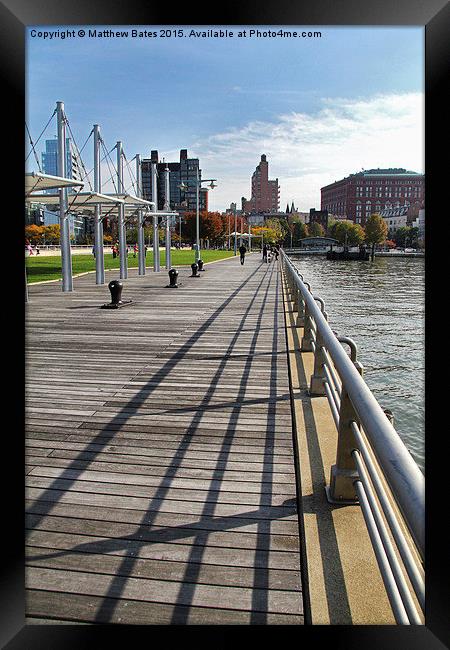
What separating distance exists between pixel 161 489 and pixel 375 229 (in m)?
87.6

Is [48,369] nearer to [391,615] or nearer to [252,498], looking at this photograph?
[252,498]

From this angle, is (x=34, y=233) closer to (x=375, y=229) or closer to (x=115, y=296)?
(x=375, y=229)

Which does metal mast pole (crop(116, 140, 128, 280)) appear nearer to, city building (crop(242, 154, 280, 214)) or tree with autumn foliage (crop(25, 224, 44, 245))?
tree with autumn foliage (crop(25, 224, 44, 245))

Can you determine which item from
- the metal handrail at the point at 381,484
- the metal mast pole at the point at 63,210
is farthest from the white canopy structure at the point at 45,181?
the metal handrail at the point at 381,484

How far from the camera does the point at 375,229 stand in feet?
285

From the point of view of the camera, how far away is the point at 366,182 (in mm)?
61844

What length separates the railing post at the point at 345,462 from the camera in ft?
9.93

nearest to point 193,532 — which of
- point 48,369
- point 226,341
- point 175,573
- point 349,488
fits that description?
point 175,573

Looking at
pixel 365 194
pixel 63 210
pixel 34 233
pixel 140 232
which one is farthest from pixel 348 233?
pixel 63 210

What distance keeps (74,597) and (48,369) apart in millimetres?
4724

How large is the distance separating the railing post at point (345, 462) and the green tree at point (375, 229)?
268 feet

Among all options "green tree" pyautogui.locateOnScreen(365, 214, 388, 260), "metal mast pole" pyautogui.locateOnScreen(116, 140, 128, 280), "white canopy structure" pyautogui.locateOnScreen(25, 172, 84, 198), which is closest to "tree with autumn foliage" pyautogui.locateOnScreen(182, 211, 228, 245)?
"green tree" pyautogui.locateOnScreen(365, 214, 388, 260)

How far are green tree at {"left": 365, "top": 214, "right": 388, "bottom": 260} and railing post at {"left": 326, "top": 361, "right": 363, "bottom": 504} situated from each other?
268 feet
